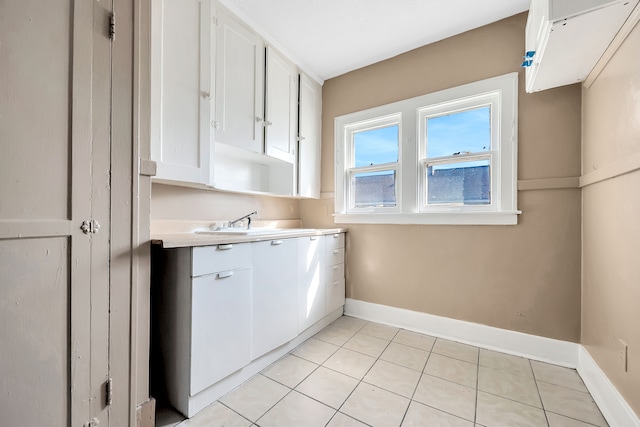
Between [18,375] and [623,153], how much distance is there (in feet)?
8.87

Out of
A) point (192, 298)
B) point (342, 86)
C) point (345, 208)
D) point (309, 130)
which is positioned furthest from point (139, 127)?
point (342, 86)

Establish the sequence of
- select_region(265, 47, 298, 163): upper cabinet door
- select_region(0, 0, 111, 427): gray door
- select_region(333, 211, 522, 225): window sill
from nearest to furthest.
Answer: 1. select_region(0, 0, 111, 427): gray door
2. select_region(333, 211, 522, 225): window sill
3. select_region(265, 47, 298, 163): upper cabinet door

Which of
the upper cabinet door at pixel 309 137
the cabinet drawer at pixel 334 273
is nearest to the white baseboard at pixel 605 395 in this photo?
the cabinet drawer at pixel 334 273

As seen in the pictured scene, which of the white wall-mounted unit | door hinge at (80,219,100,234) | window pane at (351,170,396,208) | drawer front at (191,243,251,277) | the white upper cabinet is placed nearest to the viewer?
door hinge at (80,219,100,234)

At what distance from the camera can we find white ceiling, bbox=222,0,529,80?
6.07ft

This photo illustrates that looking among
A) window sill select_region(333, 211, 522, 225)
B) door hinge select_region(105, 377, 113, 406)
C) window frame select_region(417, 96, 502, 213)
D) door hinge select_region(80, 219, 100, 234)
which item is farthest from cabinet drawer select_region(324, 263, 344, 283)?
door hinge select_region(80, 219, 100, 234)

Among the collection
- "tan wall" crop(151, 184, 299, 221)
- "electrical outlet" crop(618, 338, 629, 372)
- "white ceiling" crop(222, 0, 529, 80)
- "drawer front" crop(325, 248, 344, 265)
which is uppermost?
"white ceiling" crop(222, 0, 529, 80)

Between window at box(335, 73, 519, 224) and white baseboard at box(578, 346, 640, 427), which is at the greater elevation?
window at box(335, 73, 519, 224)

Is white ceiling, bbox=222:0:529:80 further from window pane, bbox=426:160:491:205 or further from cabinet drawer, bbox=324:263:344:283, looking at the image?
cabinet drawer, bbox=324:263:344:283

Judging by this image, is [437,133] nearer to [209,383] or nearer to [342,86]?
[342,86]

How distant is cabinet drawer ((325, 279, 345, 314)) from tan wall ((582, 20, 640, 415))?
5.87ft

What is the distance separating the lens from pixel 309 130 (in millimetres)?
2736

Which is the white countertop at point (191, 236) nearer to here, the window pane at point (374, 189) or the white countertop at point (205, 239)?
the white countertop at point (205, 239)

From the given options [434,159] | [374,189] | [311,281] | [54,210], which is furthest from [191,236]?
[434,159]
